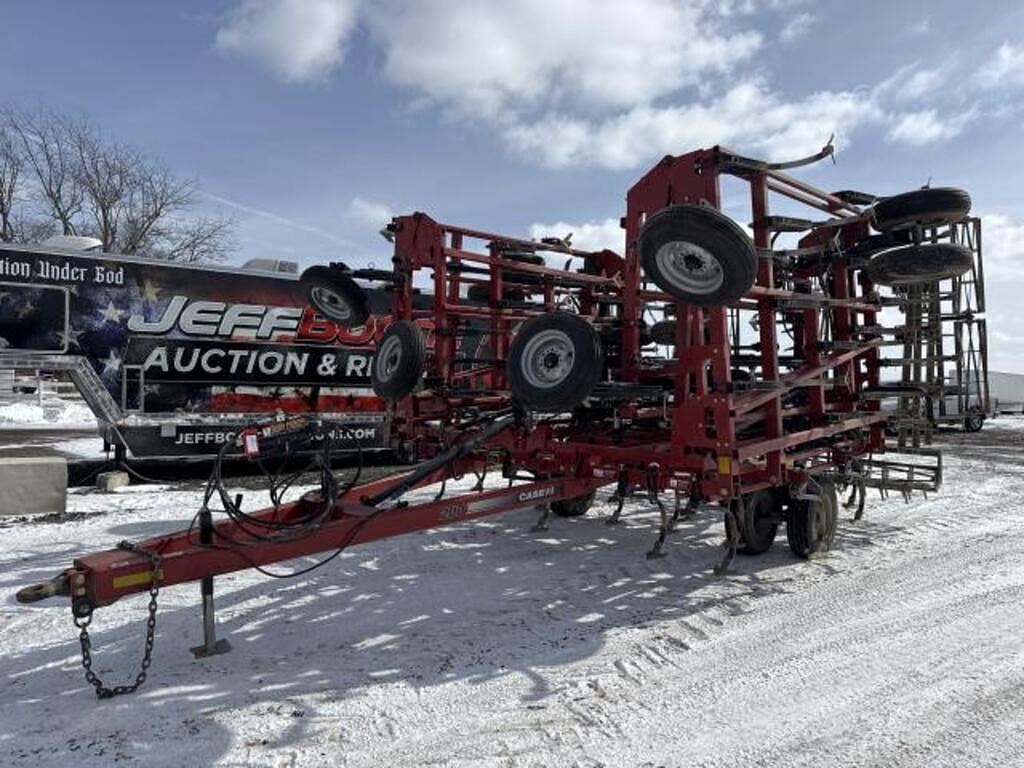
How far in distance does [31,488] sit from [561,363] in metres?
5.33

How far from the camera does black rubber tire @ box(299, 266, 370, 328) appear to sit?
23.4 feet

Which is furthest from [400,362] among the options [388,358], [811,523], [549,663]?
[811,523]

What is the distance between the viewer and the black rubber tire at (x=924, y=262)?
17.0 feet

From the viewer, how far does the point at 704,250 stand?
418cm

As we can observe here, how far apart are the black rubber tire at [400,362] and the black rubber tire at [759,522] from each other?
2.79m

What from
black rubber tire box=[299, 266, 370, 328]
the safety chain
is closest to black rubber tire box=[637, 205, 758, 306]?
the safety chain

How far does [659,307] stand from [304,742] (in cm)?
551

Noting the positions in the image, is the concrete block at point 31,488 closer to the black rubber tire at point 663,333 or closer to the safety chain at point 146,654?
the safety chain at point 146,654

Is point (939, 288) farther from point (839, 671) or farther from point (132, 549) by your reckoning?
point (132, 549)

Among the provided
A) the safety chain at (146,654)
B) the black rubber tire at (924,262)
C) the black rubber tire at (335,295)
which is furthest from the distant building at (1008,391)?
the safety chain at (146,654)

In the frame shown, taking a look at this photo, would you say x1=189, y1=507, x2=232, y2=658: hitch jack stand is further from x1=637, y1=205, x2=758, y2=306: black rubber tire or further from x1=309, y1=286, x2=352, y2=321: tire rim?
x1=309, y1=286, x2=352, y2=321: tire rim

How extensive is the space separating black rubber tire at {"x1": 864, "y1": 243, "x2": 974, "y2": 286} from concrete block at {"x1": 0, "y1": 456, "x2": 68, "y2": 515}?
7.42 meters

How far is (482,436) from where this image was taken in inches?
194

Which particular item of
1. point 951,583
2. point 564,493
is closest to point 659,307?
point 564,493
